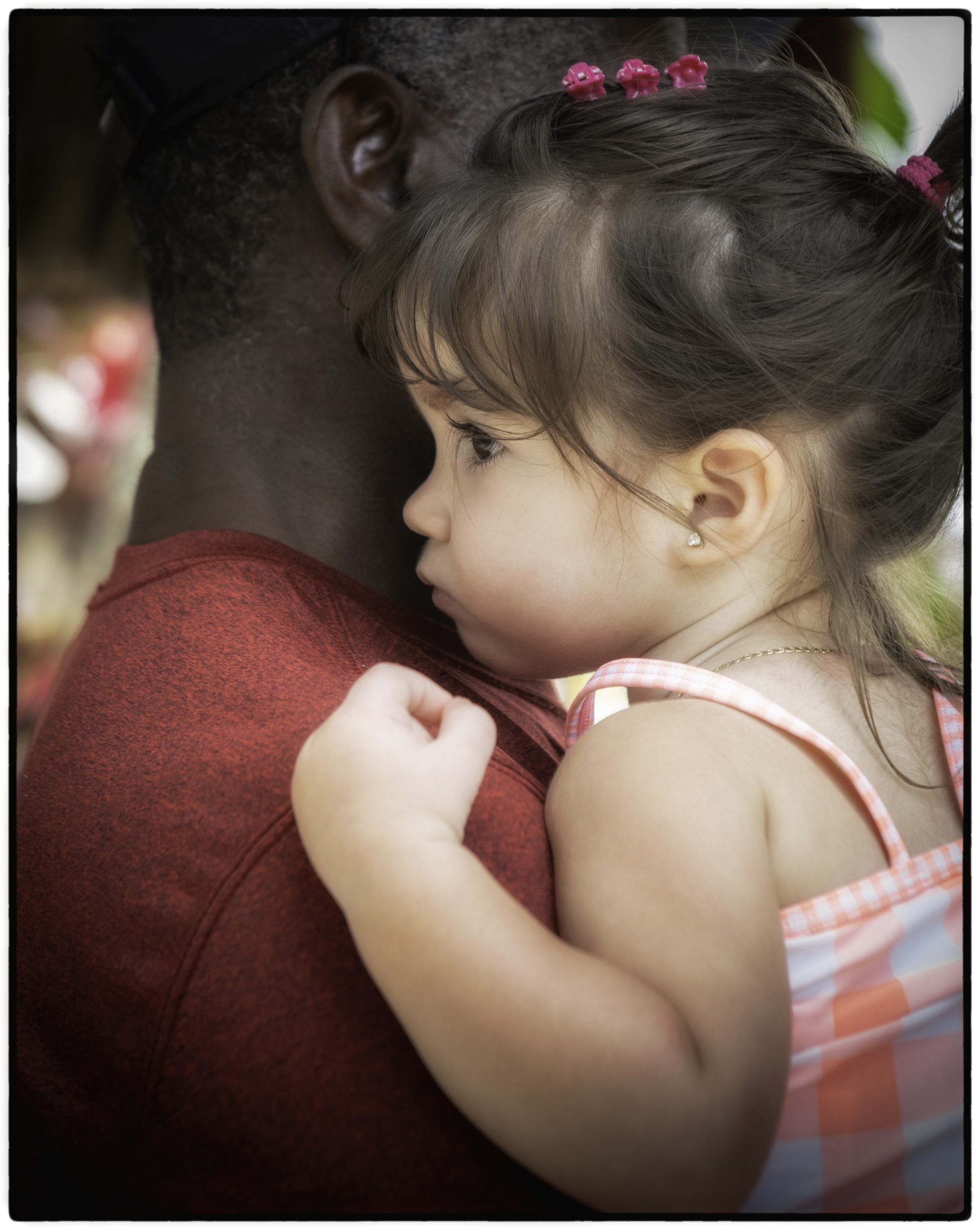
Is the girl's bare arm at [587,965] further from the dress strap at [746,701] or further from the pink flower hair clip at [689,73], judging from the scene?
the pink flower hair clip at [689,73]

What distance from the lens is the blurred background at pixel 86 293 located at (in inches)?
32.6

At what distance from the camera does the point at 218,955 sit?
0.54 metres

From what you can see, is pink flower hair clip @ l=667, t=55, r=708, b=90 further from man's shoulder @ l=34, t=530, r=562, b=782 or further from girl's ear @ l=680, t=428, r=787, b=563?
man's shoulder @ l=34, t=530, r=562, b=782

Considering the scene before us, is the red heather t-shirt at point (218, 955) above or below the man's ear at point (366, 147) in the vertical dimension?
below

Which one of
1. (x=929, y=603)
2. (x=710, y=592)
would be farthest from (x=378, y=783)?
(x=929, y=603)

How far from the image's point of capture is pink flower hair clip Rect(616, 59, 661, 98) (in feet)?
2.85

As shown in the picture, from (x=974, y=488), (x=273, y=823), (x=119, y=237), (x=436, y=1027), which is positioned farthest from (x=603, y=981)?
(x=119, y=237)

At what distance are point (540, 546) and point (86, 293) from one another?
0.78 m

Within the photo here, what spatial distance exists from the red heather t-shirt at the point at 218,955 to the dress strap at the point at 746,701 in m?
0.11

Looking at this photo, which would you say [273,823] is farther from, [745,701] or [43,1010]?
[745,701]

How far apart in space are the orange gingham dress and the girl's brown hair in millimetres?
160

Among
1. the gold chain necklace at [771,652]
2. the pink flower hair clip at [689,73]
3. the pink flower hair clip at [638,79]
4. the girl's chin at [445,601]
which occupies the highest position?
the pink flower hair clip at [638,79]

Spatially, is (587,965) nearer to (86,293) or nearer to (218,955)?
(218,955)

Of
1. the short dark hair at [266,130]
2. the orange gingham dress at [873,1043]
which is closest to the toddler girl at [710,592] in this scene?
the orange gingham dress at [873,1043]
